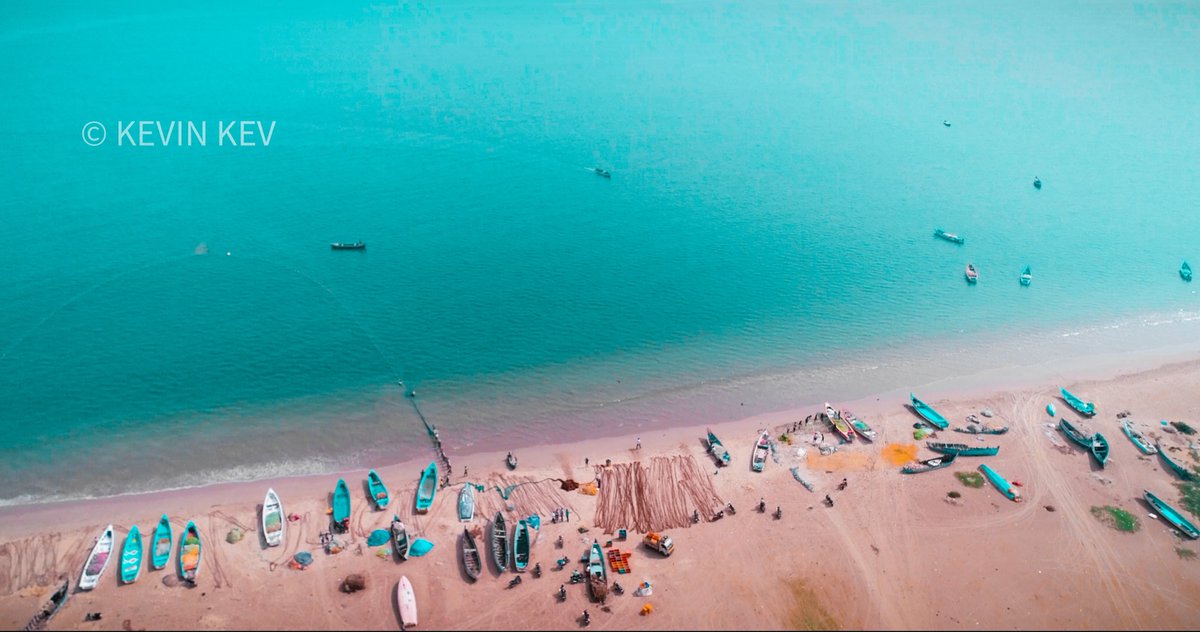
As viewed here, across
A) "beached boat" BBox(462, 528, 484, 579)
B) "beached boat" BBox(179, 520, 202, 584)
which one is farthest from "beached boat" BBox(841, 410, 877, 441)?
"beached boat" BBox(179, 520, 202, 584)

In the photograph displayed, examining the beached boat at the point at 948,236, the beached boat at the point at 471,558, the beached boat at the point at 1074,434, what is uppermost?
the beached boat at the point at 948,236

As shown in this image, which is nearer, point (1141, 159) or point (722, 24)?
point (1141, 159)

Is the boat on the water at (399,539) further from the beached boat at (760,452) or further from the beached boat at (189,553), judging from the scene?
the beached boat at (760,452)

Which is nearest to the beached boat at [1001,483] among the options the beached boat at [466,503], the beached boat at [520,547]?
the beached boat at [520,547]

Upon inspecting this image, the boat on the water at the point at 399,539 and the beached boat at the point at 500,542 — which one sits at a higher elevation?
the boat on the water at the point at 399,539

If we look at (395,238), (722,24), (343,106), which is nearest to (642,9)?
(722,24)

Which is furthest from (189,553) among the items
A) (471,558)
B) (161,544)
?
(471,558)

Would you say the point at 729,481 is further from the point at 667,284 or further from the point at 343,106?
the point at 343,106

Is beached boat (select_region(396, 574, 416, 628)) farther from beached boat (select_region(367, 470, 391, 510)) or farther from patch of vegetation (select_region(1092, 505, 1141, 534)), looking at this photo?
patch of vegetation (select_region(1092, 505, 1141, 534))
